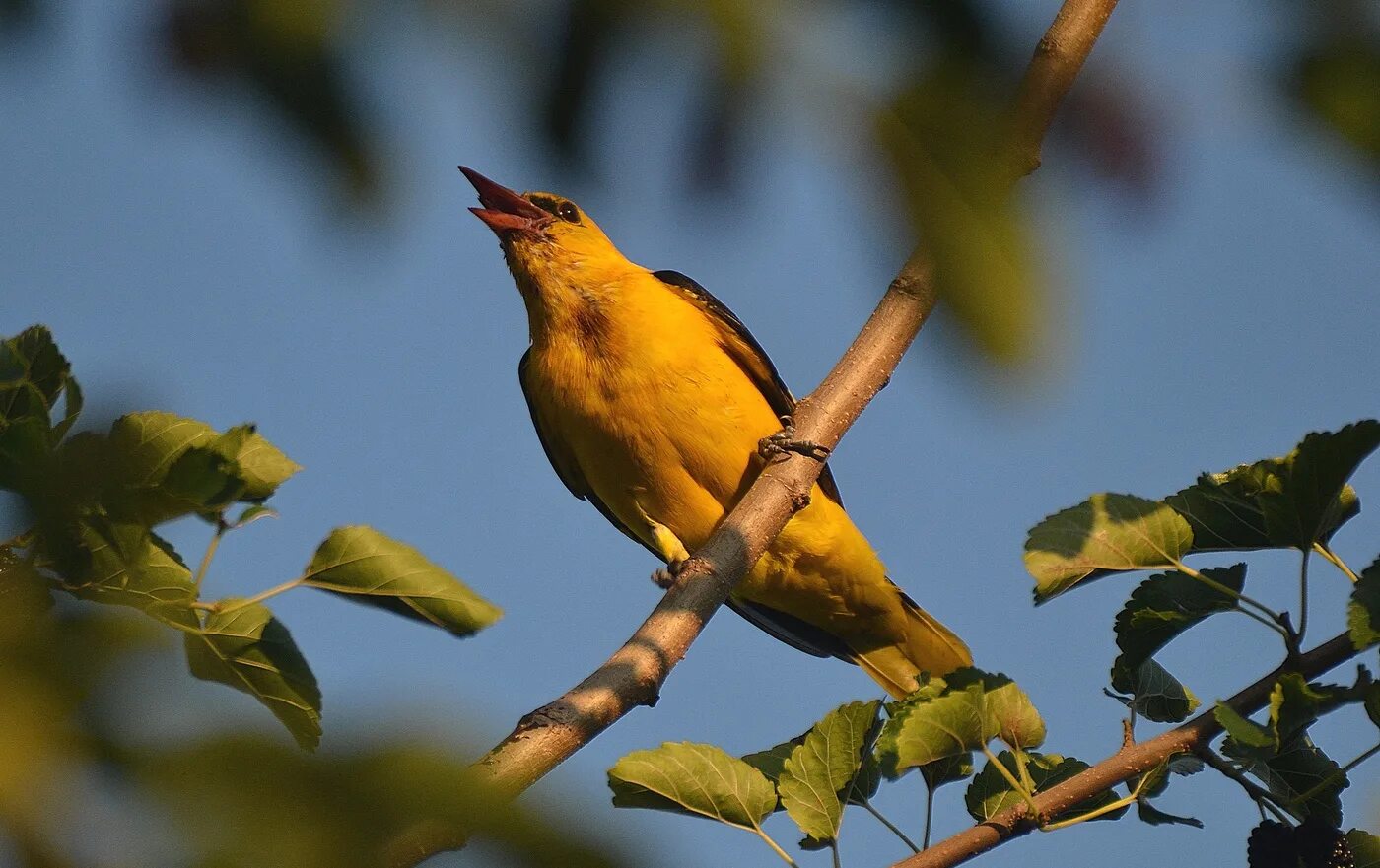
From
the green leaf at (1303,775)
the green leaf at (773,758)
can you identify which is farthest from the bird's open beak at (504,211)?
the green leaf at (1303,775)

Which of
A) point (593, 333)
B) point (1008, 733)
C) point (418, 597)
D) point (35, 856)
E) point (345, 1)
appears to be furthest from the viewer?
point (593, 333)

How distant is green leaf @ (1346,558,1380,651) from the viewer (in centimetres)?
224

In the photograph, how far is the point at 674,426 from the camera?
539cm

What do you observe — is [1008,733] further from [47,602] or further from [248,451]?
[47,602]

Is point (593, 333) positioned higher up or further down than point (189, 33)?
higher up

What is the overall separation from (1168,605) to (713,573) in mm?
1247

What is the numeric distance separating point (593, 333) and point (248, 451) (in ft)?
11.7

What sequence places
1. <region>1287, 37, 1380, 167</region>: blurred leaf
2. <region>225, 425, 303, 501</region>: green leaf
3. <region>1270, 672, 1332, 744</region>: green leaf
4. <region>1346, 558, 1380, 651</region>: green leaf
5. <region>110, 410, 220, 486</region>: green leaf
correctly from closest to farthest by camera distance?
<region>1287, 37, 1380, 167</region>: blurred leaf
<region>110, 410, 220, 486</region>: green leaf
<region>225, 425, 303, 501</region>: green leaf
<region>1346, 558, 1380, 651</region>: green leaf
<region>1270, 672, 1332, 744</region>: green leaf

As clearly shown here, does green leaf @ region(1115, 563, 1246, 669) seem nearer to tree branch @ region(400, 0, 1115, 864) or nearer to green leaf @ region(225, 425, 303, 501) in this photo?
tree branch @ region(400, 0, 1115, 864)

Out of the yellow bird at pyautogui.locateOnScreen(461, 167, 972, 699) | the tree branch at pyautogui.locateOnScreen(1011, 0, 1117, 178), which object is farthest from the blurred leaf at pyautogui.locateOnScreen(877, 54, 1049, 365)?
the yellow bird at pyautogui.locateOnScreen(461, 167, 972, 699)

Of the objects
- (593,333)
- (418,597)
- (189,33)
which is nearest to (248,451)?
(418,597)

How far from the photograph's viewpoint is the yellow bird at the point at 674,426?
17.9ft

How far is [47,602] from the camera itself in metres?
0.65

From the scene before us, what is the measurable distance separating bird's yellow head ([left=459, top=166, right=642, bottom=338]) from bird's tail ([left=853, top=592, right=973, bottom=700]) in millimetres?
2076
